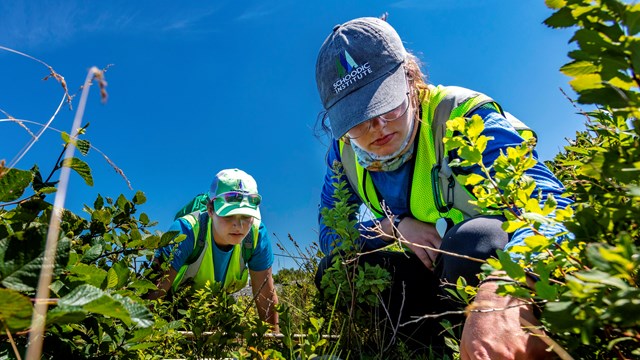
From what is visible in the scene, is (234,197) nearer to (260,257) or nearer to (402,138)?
(260,257)

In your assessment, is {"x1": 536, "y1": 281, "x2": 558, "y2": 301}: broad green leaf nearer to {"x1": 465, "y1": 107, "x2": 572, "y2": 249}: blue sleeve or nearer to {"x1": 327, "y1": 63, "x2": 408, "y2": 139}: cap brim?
{"x1": 465, "y1": 107, "x2": 572, "y2": 249}: blue sleeve

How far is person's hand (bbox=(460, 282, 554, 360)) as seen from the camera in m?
1.16

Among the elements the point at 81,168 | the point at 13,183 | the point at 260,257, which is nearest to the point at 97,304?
the point at 13,183

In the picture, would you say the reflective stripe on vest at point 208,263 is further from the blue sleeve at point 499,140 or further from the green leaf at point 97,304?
the green leaf at point 97,304

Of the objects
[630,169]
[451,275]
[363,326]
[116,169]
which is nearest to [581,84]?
[630,169]

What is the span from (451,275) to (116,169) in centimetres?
136

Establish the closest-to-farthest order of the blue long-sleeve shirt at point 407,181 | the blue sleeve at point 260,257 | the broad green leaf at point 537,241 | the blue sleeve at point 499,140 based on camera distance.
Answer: the broad green leaf at point 537,241 → the blue long-sleeve shirt at point 407,181 → the blue sleeve at point 499,140 → the blue sleeve at point 260,257

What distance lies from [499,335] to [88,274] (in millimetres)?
1030

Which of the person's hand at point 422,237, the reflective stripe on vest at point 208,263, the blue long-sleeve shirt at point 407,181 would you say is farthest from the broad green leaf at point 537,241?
the reflective stripe on vest at point 208,263

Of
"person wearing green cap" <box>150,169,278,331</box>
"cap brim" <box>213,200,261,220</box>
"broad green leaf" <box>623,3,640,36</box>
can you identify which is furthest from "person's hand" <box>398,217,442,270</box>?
"cap brim" <box>213,200,261,220</box>

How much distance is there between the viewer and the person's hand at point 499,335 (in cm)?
116

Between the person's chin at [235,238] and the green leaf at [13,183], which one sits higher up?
the person's chin at [235,238]

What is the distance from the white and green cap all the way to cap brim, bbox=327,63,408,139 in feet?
8.94

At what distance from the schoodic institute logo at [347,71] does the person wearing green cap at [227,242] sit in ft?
8.90
